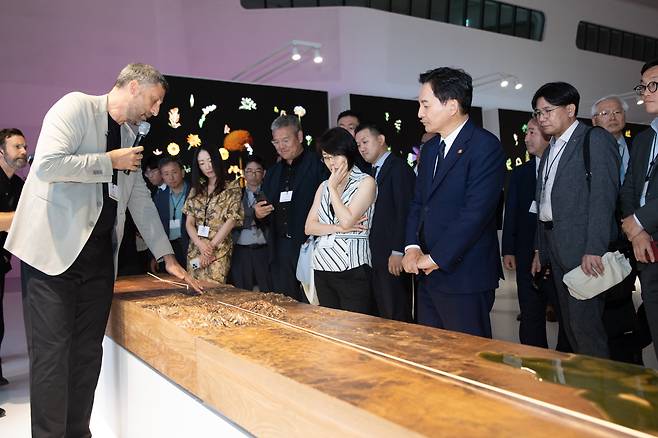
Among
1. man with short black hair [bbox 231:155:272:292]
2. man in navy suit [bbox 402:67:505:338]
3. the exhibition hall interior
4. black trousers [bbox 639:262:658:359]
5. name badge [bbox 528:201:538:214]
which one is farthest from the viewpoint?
man with short black hair [bbox 231:155:272:292]

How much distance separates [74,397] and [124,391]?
18cm

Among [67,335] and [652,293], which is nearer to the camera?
[67,335]

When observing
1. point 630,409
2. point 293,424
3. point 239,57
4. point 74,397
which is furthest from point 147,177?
point 630,409

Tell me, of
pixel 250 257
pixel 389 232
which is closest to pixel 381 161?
pixel 389 232

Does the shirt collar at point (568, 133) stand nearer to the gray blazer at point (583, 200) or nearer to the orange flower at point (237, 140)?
the gray blazer at point (583, 200)

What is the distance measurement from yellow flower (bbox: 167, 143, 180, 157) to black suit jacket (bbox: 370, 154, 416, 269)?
4.08 m

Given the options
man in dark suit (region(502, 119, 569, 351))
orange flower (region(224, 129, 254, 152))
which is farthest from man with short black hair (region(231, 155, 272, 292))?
orange flower (region(224, 129, 254, 152))

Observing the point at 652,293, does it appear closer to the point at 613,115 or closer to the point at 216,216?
the point at 613,115

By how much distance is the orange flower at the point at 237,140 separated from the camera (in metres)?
6.96

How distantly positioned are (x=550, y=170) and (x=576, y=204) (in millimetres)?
246

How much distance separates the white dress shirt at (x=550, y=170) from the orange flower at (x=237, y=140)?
5.01 meters

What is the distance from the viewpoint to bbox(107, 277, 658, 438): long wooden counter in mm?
837

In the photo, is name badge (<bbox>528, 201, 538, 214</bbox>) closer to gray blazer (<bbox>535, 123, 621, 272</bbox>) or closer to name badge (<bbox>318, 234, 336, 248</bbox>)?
gray blazer (<bbox>535, 123, 621, 272</bbox>)

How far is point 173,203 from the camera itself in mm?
4406
